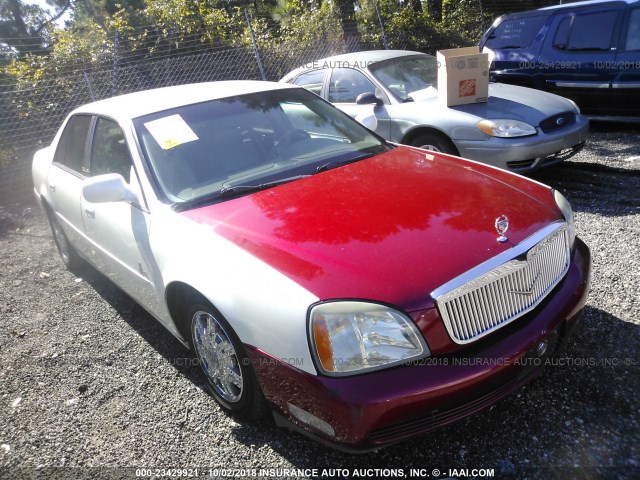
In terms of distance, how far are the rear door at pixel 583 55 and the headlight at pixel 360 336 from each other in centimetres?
608

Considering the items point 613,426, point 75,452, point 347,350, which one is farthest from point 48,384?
point 613,426

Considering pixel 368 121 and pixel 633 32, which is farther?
pixel 633 32

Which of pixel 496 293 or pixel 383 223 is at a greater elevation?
pixel 383 223

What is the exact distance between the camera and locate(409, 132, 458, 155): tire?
5.07m

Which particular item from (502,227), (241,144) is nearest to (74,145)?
(241,144)

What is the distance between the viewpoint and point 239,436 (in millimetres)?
2514

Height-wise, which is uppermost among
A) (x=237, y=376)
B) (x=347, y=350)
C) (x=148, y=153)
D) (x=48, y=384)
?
(x=148, y=153)

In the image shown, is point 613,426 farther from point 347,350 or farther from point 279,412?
point 279,412

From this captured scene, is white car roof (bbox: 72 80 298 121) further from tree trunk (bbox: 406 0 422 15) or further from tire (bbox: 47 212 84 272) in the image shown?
tree trunk (bbox: 406 0 422 15)

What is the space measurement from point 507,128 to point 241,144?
2877 millimetres

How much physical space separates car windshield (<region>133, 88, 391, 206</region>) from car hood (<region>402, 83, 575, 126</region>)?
192 centimetres

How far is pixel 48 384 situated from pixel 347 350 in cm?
234

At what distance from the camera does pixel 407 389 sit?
6.10 feet

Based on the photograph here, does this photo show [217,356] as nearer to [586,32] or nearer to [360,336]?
[360,336]
